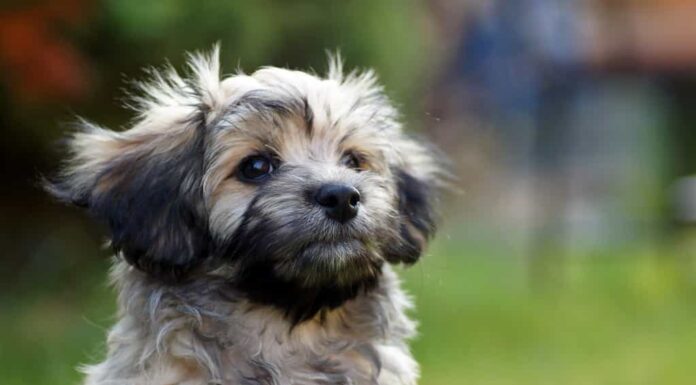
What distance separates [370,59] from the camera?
8.13m

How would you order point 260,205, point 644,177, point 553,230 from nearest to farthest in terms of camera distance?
1. point 260,205
2. point 553,230
3. point 644,177

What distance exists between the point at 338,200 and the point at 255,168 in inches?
12.6

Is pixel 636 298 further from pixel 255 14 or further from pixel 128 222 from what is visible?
pixel 128 222

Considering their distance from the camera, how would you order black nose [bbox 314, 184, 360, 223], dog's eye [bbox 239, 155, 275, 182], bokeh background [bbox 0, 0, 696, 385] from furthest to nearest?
bokeh background [bbox 0, 0, 696, 385] → dog's eye [bbox 239, 155, 275, 182] → black nose [bbox 314, 184, 360, 223]

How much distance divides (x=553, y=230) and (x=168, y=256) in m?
6.17

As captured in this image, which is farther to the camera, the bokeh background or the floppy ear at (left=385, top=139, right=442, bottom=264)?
the bokeh background

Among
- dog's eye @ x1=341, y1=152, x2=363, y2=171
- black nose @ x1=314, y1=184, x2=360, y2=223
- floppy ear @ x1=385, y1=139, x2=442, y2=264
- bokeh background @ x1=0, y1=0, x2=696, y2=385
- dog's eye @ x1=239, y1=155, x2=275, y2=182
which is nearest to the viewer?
black nose @ x1=314, y1=184, x2=360, y2=223

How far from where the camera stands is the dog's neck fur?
409 cm

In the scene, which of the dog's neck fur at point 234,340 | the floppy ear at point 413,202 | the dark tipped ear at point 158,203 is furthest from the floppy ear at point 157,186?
the floppy ear at point 413,202

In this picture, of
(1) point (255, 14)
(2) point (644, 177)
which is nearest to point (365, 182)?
(1) point (255, 14)

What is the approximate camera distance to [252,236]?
3926 mm

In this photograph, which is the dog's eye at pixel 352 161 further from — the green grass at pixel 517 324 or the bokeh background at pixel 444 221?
the green grass at pixel 517 324

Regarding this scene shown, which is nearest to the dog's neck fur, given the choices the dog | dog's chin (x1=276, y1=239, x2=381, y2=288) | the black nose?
the dog

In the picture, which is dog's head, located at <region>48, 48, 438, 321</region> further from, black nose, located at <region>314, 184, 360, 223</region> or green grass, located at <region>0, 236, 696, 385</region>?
green grass, located at <region>0, 236, 696, 385</region>
